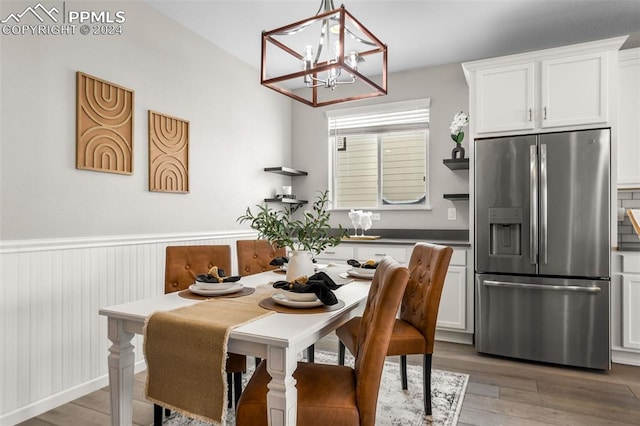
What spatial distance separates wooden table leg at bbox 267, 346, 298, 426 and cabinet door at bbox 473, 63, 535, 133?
2.73m

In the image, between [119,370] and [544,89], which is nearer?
[119,370]

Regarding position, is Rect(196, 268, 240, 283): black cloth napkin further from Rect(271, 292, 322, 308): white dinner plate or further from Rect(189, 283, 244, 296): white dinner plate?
Rect(271, 292, 322, 308): white dinner plate

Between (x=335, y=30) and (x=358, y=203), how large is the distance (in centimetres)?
244

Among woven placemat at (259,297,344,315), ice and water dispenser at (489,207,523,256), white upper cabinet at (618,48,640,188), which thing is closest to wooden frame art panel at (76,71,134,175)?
woven placemat at (259,297,344,315)

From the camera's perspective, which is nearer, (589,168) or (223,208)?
(589,168)

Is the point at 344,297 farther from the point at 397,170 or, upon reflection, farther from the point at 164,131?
the point at 397,170

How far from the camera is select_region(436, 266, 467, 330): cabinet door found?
3434 mm

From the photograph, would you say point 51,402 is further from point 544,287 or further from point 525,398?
point 544,287

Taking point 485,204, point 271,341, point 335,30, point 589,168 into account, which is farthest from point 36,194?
point 589,168

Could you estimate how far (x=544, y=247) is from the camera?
3004 millimetres

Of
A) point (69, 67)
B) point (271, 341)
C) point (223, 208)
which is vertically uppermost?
point (69, 67)

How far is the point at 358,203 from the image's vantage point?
458 centimetres

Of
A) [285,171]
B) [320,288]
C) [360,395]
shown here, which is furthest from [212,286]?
[285,171]

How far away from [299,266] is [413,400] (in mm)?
1146
